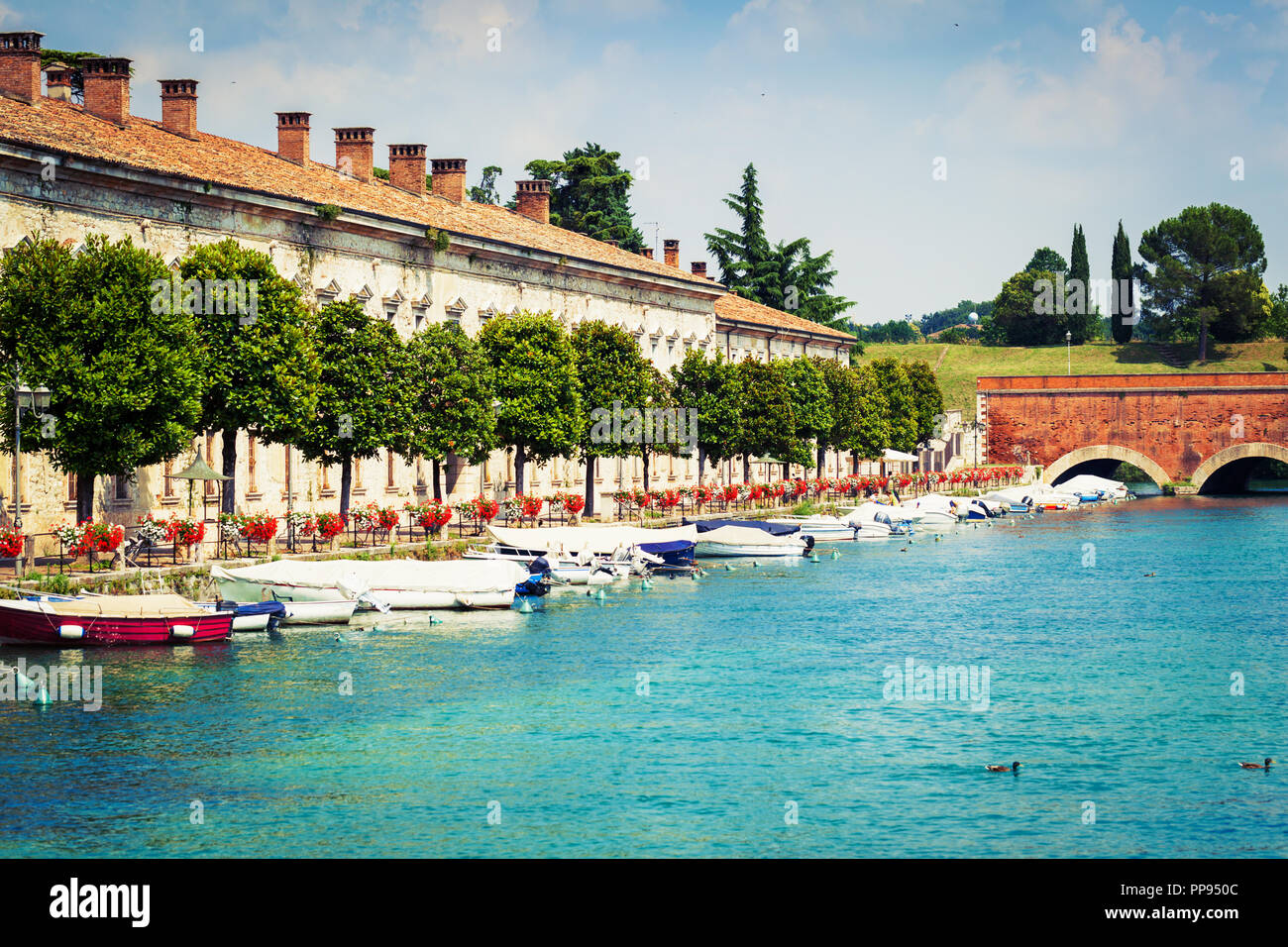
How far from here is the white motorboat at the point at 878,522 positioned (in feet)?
244

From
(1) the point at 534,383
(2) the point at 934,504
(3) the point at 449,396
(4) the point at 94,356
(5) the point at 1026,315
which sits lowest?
(2) the point at 934,504

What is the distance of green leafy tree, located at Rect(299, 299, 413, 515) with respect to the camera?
4744 cm

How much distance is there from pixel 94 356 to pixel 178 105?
63.2ft

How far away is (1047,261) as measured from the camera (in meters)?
174

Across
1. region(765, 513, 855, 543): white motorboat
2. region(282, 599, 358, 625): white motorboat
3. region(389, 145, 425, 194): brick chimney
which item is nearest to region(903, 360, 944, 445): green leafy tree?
region(765, 513, 855, 543): white motorboat

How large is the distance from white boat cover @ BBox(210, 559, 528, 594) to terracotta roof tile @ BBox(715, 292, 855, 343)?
48.9m

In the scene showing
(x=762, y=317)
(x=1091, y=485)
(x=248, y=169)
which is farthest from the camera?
(x=1091, y=485)

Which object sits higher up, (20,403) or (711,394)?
(711,394)

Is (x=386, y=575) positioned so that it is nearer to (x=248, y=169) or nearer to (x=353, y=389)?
(x=353, y=389)

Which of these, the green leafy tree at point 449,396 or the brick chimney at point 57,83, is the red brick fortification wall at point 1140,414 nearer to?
the green leafy tree at point 449,396

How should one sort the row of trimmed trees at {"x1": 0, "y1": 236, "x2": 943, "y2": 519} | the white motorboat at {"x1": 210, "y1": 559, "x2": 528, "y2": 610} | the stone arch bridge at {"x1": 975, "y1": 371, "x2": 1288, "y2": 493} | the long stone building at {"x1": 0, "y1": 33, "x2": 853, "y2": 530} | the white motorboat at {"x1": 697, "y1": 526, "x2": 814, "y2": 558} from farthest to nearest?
the stone arch bridge at {"x1": 975, "y1": 371, "x2": 1288, "y2": 493}
the white motorboat at {"x1": 697, "y1": 526, "x2": 814, "y2": 558}
the long stone building at {"x1": 0, "y1": 33, "x2": 853, "y2": 530}
the white motorboat at {"x1": 210, "y1": 559, "x2": 528, "y2": 610}
the row of trimmed trees at {"x1": 0, "y1": 236, "x2": 943, "y2": 519}

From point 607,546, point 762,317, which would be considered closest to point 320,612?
point 607,546

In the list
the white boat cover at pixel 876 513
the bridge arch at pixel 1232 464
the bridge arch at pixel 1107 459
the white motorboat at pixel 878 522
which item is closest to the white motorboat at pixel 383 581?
the white motorboat at pixel 878 522

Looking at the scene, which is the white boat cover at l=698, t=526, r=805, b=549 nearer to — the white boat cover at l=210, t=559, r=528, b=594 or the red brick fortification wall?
the white boat cover at l=210, t=559, r=528, b=594
